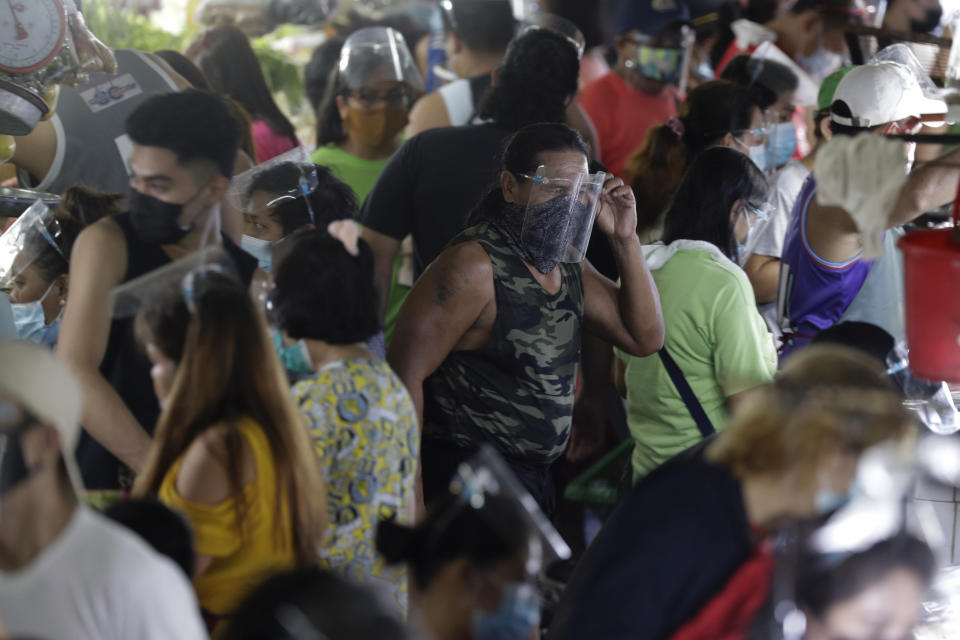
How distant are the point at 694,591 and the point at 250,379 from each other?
0.84 meters

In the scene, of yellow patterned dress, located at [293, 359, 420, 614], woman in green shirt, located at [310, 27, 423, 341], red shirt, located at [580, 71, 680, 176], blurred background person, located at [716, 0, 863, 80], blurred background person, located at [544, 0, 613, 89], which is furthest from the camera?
blurred background person, located at [544, 0, 613, 89]

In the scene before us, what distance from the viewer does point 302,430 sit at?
192cm

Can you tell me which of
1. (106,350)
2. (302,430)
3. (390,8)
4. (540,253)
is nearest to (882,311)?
(540,253)

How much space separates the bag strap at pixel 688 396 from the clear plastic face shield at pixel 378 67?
162 centimetres

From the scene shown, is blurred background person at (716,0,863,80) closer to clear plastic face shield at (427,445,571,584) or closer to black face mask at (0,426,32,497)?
clear plastic face shield at (427,445,571,584)

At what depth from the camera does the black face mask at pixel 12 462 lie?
1.46 m

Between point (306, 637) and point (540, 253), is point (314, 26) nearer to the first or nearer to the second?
point (540, 253)

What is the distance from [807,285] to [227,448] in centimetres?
208

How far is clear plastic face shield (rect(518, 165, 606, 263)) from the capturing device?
2.69 metres

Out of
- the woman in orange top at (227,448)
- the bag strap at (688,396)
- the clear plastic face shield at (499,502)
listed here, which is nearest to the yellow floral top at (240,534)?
the woman in orange top at (227,448)

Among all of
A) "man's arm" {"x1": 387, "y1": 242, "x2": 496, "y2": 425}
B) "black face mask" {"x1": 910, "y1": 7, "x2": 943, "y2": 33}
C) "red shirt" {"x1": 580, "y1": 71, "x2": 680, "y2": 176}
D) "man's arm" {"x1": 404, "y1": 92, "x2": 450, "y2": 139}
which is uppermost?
"man's arm" {"x1": 387, "y1": 242, "x2": 496, "y2": 425}

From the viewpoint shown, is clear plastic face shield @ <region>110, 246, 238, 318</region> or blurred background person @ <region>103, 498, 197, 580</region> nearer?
blurred background person @ <region>103, 498, 197, 580</region>

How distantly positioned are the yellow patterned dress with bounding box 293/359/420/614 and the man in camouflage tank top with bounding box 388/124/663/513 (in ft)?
1.53

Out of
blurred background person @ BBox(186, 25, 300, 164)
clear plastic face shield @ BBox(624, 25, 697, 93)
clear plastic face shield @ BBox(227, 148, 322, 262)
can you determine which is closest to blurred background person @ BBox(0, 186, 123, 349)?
clear plastic face shield @ BBox(227, 148, 322, 262)
